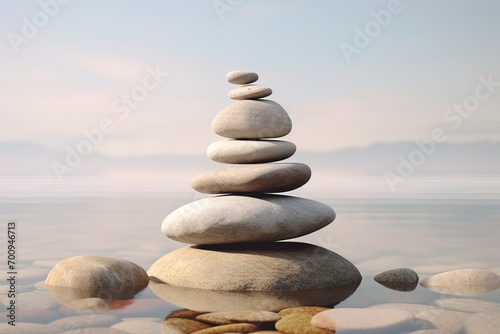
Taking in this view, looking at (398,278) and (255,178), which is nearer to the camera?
(255,178)

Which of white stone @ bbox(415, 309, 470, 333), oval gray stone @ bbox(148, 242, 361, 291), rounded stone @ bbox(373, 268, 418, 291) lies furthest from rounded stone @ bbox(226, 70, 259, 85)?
white stone @ bbox(415, 309, 470, 333)

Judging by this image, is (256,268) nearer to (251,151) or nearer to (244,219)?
(244,219)

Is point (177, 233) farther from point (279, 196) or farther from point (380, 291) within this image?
point (380, 291)

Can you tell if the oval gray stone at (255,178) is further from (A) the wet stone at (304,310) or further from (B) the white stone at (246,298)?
(A) the wet stone at (304,310)

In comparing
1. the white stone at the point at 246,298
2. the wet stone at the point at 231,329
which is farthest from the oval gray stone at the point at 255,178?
the wet stone at the point at 231,329

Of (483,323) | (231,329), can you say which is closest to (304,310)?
(231,329)

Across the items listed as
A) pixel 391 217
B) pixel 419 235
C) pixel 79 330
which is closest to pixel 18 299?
pixel 79 330

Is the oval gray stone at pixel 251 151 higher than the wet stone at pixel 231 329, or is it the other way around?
the oval gray stone at pixel 251 151

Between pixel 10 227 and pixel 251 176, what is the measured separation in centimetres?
354

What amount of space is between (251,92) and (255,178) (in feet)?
4.85

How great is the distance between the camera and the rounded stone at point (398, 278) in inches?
414

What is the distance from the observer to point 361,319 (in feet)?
24.9

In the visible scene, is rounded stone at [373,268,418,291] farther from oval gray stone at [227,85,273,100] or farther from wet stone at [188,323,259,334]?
wet stone at [188,323,259,334]

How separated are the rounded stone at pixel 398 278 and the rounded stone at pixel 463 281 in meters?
0.17
